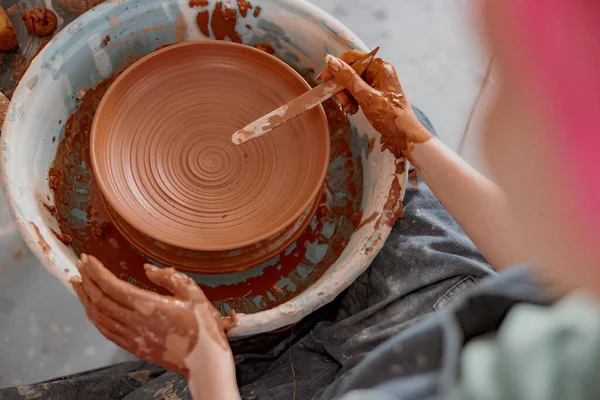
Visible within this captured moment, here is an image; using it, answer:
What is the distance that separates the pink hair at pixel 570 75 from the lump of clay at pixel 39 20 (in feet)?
5.26

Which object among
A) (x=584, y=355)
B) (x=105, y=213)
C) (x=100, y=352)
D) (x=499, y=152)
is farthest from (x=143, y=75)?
(x=584, y=355)

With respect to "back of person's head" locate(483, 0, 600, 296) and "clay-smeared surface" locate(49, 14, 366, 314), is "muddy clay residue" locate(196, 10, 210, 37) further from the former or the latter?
"back of person's head" locate(483, 0, 600, 296)

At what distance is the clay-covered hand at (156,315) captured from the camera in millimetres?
1011

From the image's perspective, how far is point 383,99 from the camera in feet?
4.27

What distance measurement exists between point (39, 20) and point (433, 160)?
4.21ft

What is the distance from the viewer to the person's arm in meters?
1.12

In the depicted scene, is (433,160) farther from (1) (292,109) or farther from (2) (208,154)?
(2) (208,154)

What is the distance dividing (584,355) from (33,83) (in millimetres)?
1253

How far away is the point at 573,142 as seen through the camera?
0.49 metres

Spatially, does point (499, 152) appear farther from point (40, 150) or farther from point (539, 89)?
point (40, 150)

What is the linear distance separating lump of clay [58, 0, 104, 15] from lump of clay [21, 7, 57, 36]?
0.05 meters

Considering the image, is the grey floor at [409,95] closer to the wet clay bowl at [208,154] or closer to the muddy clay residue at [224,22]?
the wet clay bowl at [208,154]

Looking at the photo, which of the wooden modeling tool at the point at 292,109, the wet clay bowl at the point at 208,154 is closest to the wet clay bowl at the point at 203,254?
the wet clay bowl at the point at 208,154

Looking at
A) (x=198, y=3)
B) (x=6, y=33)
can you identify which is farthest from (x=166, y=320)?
(x=6, y=33)
